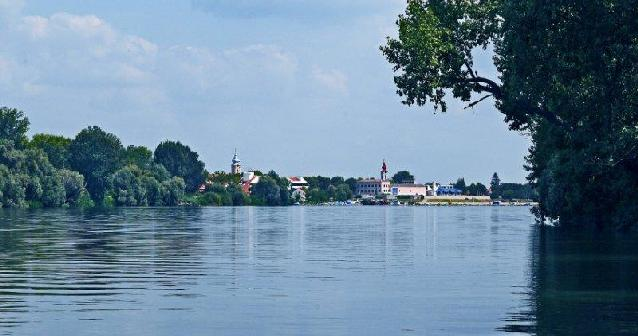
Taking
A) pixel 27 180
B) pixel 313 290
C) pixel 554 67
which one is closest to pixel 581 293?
pixel 313 290

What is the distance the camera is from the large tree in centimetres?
4222

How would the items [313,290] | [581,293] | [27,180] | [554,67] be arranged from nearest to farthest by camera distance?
[581,293], [313,290], [554,67], [27,180]

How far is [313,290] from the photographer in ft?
102

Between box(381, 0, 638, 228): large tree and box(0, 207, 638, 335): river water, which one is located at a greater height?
box(381, 0, 638, 228): large tree

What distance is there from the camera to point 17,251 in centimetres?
4888

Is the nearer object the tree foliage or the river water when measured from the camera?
the river water

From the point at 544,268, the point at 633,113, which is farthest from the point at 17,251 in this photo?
the point at 633,113

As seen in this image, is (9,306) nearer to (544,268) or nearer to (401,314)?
(401,314)

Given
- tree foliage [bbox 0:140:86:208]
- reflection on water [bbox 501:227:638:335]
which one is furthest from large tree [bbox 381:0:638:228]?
tree foliage [bbox 0:140:86:208]

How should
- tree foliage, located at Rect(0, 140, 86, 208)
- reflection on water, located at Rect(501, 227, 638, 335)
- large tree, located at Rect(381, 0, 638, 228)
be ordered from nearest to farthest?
reflection on water, located at Rect(501, 227, 638, 335) → large tree, located at Rect(381, 0, 638, 228) → tree foliage, located at Rect(0, 140, 86, 208)

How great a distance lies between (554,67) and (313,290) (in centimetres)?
1812

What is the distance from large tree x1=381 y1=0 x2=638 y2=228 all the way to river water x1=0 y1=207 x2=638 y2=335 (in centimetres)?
485

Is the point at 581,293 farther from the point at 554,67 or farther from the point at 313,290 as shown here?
the point at 554,67

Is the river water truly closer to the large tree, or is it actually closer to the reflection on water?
the reflection on water
